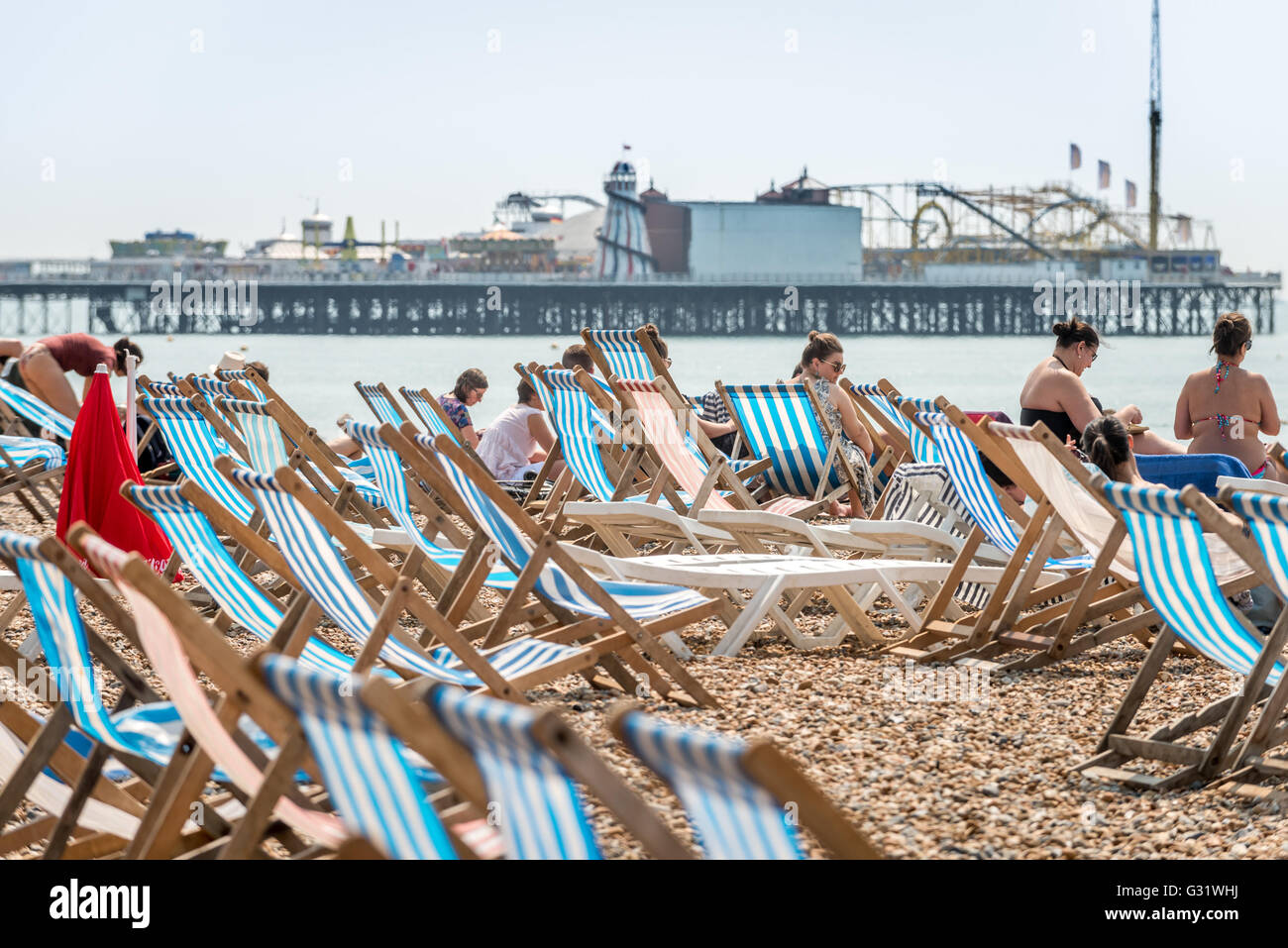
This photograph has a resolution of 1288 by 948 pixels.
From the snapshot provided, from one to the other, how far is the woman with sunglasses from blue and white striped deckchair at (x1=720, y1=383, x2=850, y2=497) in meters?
0.06

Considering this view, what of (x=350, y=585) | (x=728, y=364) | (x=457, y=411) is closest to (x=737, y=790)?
(x=350, y=585)

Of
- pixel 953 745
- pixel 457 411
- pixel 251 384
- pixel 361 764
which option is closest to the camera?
pixel 361 764

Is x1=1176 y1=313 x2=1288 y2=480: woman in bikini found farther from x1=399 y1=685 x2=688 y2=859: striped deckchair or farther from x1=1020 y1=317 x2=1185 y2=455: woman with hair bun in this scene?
x1=399 y1=685 x2=688 y2=859: striped deckchair

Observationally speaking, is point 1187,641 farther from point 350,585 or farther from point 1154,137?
point 1154,137

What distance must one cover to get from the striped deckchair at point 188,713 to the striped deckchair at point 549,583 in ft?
3.51

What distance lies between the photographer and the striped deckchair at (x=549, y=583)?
2.86m

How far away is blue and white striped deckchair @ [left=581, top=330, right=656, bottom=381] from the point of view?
19.6ft

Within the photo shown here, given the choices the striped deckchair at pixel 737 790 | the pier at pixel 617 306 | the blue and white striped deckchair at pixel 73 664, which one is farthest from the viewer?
the pier at pixel 617 306

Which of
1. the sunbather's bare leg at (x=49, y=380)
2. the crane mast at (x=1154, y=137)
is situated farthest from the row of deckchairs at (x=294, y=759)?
the crane mast at (x=1154, y=137)

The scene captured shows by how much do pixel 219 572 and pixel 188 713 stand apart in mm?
949

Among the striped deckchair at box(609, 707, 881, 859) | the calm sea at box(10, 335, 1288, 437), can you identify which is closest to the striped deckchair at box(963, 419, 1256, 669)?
the striped deckchair at box(609, 707, 881, 859)

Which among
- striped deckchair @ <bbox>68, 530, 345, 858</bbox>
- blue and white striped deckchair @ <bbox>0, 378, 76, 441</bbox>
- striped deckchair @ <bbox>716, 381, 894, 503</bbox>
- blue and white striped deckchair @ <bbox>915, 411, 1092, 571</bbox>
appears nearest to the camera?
striped deckchair @ <bbox>68, 530, 345, 858</bbox>

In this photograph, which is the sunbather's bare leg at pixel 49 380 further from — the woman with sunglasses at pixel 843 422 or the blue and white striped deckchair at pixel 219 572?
the blue and white striped deckchair at pixel 219 572

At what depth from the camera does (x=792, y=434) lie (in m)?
5.24
